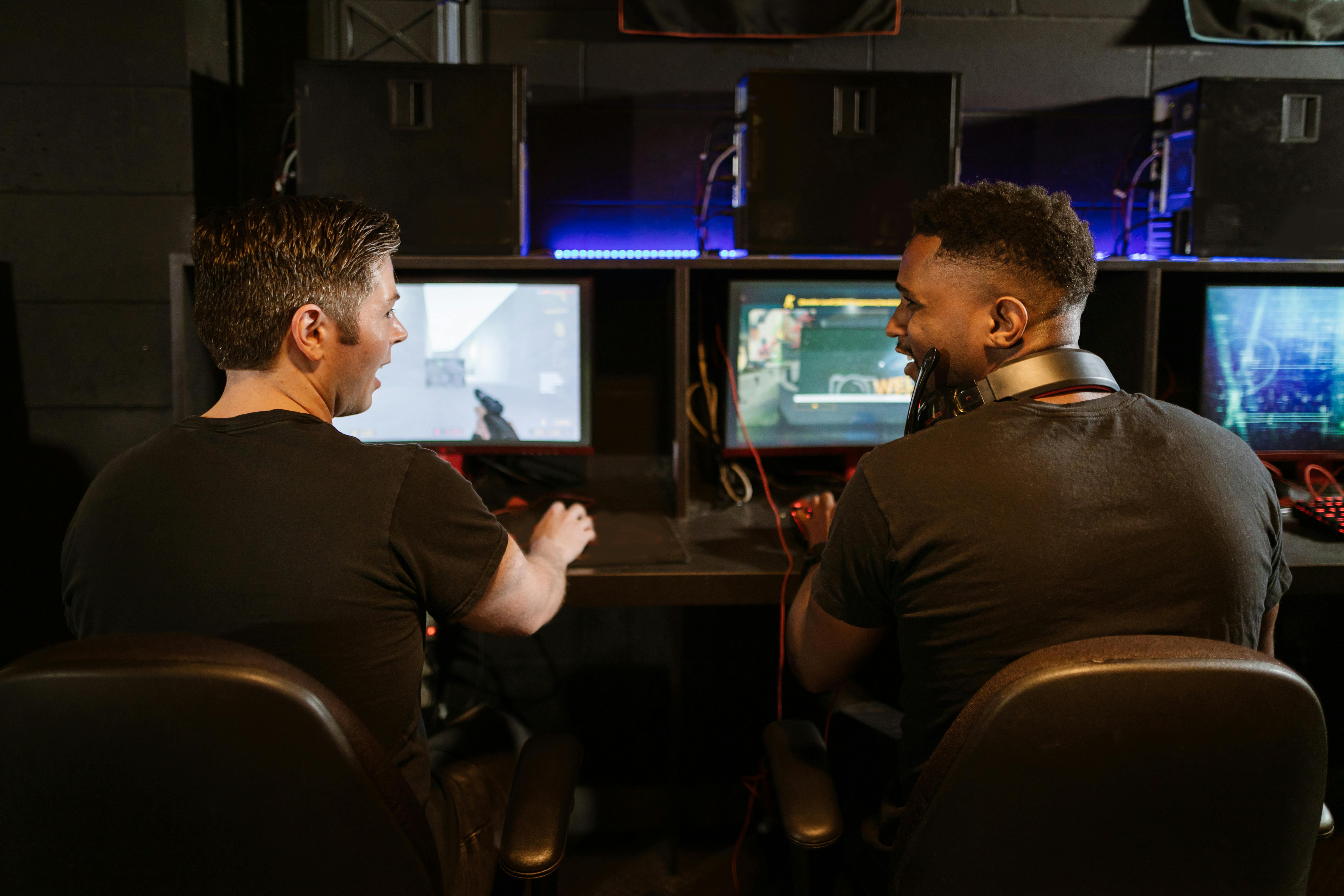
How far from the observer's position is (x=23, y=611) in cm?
203

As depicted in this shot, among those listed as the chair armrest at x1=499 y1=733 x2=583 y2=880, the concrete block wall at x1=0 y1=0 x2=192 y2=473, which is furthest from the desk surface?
the concrete block wall at x1=0 y1=0 x2=192 y2=473

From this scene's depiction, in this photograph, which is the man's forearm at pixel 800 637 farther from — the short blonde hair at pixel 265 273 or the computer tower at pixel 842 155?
the computer tower at pixel 842 155

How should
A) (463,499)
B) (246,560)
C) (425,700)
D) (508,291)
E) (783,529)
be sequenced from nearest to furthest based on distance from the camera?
(246,560) < (463,499) < (783,529) < (508,291) < (425,700)

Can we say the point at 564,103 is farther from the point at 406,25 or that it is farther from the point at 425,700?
the point at 425,700

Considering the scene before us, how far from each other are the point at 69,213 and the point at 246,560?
5.09ft

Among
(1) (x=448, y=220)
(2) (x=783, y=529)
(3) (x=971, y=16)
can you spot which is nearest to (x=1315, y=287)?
(3) (x=971, y=16)

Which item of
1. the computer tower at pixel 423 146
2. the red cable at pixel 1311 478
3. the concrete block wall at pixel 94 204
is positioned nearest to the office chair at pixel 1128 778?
the computer tower at pixel 423 146

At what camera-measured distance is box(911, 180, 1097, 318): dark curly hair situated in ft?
3.59

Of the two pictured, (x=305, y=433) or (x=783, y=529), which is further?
(x=783, y=529)

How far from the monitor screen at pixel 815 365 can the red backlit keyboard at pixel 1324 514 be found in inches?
30.3

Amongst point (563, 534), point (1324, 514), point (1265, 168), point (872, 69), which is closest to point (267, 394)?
point (563, 534)

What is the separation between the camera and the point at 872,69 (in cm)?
196

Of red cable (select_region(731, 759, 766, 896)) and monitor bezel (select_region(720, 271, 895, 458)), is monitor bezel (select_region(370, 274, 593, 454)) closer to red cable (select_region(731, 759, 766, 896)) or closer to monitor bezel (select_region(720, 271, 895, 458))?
monitor bezel (select_region(720, 271, 895, 458))

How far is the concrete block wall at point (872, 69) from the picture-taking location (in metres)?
2.01
